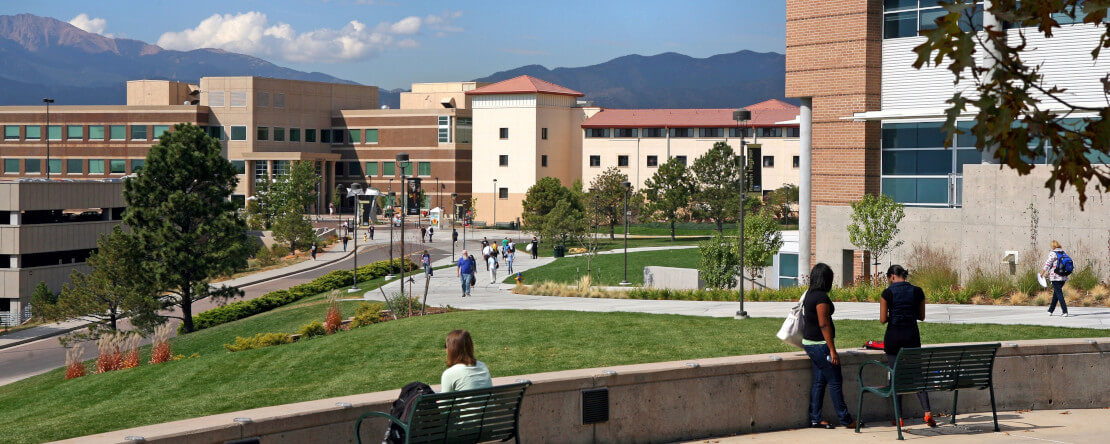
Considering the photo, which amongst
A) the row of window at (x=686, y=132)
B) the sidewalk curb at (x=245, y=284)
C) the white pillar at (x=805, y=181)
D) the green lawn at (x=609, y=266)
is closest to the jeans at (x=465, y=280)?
the green lawn at (x=609, y=266)

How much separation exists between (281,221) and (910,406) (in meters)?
70.2

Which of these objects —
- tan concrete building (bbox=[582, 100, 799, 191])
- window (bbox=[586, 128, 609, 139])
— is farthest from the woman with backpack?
window (bbox=[586, 128, 609, 139])

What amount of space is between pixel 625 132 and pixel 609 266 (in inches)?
2173

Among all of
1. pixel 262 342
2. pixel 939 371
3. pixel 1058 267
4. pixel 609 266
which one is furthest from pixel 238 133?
pixel 939 371

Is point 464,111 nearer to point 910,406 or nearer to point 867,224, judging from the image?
point 867,224

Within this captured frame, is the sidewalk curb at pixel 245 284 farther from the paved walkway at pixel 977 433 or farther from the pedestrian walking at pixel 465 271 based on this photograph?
the paved walkway at pixel 977 433

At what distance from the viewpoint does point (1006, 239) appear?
26016 mm

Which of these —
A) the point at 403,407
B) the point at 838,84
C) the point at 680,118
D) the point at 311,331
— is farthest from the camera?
the point at 680,118

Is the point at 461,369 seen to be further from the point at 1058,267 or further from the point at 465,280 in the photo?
the point at 465,280

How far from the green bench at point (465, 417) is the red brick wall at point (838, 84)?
2577 cm

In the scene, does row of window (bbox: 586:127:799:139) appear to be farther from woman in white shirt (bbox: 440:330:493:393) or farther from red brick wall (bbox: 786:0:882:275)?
woman in white shirt (bbox: 440:330:493:393)

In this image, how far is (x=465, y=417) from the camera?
7.85 metres

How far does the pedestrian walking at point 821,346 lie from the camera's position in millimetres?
9922

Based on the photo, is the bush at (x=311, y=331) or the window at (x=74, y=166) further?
the window at (x=74, y=166)
